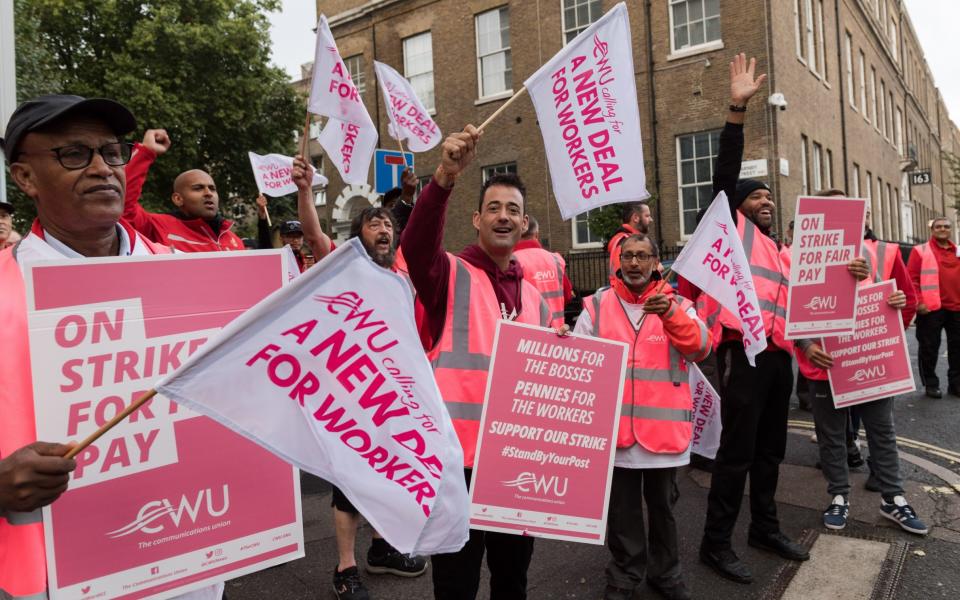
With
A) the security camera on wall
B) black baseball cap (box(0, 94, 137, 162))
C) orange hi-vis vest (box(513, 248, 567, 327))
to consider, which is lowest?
orange hi-vis vest (box(513, 248, 567, 327))

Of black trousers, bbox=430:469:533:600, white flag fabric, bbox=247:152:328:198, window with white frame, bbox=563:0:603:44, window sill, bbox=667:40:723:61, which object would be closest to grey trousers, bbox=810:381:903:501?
black trousers, bbox=430:469:533:600

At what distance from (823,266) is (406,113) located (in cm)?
452

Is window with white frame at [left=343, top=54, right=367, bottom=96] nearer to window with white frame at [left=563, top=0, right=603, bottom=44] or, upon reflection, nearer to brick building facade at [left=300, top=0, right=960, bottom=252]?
brick building facade at [left=300, top=0, right=960, bottom=252]

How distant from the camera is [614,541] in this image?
3.25 metres

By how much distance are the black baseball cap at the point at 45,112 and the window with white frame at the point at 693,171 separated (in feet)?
49.7

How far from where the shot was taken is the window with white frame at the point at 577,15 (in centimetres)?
1688

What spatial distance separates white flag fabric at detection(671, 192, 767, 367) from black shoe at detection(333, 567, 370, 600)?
243cm

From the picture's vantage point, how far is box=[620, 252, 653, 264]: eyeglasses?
3.33m

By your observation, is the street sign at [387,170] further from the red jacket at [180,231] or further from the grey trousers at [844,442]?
the grey trousers at [844,442]

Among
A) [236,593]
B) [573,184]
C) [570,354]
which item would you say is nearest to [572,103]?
[573,184]

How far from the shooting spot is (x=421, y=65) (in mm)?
21141

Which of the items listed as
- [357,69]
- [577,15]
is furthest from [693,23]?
[357,69]

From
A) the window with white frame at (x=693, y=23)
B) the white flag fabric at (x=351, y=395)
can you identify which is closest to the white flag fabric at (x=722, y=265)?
the white flag fabric at (x=351, y=395)

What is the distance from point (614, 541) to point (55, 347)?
272 cm
